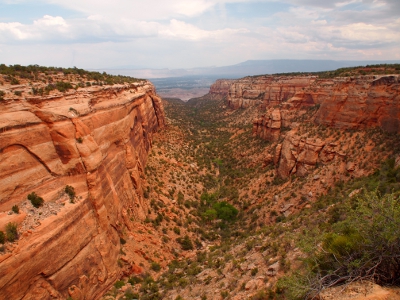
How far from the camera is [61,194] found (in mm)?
14727

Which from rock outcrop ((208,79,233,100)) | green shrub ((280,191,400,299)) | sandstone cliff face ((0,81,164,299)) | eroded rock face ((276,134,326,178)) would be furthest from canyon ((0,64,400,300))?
rock outcrop ((208,79,233,100))

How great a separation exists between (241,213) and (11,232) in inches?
918

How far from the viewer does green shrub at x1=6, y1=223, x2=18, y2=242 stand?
11.4 metres

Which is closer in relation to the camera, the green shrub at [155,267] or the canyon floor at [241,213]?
the canyon floor at [241,213]

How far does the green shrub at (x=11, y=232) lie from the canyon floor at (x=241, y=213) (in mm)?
7021

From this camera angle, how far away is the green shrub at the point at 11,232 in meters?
11.4

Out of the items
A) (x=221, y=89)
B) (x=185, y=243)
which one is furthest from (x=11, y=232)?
(x=221, y=89)

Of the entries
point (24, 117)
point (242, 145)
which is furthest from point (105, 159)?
point (242, 145)

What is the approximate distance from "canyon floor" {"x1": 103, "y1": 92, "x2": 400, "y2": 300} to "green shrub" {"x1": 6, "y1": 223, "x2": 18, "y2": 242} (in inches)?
276

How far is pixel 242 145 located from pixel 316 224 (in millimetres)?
33045

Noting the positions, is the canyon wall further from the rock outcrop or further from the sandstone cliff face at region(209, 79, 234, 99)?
the sandstone cliff face at region(209, 79, 234, 99)

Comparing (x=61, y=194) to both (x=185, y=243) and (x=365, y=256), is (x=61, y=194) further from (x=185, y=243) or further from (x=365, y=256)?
(x=365, y=256)

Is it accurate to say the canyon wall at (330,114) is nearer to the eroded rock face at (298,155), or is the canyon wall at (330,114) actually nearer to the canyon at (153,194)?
the eroded rock face at (298,155)

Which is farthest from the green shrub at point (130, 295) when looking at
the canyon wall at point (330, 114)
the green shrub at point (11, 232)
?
the canyon wall at point (330, 114)
